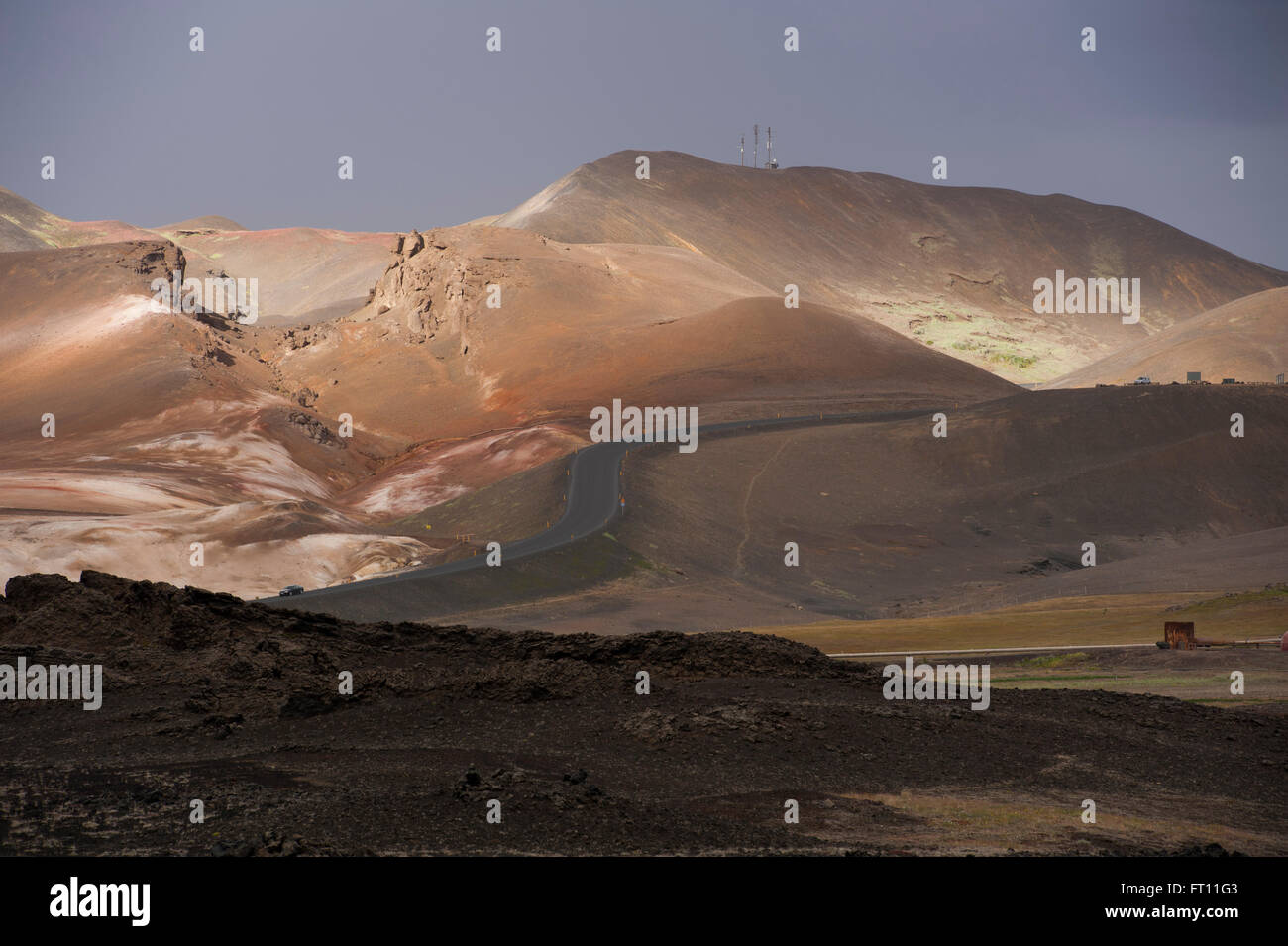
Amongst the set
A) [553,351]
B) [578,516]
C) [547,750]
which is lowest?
[547,750]

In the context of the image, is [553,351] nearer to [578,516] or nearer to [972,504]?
[972,504]

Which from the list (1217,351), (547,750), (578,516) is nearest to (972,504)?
(578,516)

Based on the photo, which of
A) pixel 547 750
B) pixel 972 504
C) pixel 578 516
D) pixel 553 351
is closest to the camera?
pixel 547 750

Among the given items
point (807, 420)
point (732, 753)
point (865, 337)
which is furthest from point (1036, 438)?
point (732, 753)

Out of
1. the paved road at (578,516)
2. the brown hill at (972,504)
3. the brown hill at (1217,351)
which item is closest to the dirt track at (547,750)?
the paved road at (578,516)

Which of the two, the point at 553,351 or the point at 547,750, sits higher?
the point at 553,351

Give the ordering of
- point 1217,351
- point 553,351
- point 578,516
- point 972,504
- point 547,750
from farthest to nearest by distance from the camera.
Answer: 1. point 1217,351
2. point 553,351
3. point 972,504
4. point 578,516
5. point 547,750

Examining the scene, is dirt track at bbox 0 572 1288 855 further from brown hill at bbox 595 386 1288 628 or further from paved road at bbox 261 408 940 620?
brown hill at bbox 595 386 1288 628

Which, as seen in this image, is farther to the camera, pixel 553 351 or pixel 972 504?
pixel 553 351
